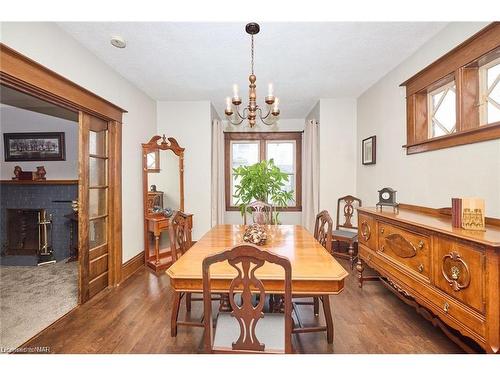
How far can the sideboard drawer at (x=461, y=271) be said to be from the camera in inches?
53.5

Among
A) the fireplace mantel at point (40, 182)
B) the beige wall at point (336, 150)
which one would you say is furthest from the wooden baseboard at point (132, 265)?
the beige wall at point (336, 150)

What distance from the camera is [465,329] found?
1.46 meters

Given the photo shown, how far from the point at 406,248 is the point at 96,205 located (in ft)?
10.4

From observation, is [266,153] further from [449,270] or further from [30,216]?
[30,216]

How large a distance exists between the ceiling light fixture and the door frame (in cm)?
54

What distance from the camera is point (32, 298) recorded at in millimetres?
2697

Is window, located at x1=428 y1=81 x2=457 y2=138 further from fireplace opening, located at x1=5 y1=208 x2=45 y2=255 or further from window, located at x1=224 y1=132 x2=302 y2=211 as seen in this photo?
fireplace opening, located at x1=5 y1=208 x2=45 y2=255

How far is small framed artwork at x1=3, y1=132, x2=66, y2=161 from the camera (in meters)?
4.31

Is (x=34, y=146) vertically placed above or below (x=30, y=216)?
above

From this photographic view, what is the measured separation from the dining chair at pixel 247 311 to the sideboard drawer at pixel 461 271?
1071 millimetres

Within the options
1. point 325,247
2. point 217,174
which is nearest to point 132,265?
point 217,174

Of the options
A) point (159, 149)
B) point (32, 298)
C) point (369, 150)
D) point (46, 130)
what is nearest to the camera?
point (32, 298)

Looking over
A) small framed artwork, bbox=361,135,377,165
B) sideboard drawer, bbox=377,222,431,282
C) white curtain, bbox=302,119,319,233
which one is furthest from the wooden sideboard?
white curtain, bbox=302,119,319,233
